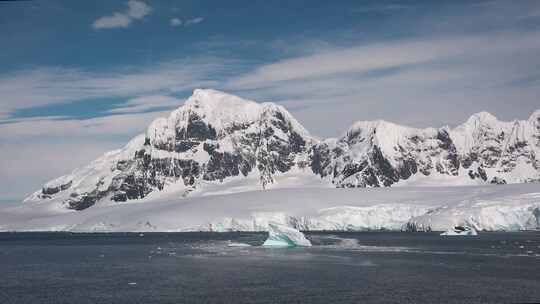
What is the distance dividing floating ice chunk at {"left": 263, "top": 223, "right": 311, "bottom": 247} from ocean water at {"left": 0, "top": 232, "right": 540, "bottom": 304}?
713 cm

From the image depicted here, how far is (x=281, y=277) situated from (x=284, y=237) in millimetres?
37983

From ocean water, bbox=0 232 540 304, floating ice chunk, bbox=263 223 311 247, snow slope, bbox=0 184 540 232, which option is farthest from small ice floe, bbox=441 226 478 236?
floating ice chunk, bbox=263 223 311 247

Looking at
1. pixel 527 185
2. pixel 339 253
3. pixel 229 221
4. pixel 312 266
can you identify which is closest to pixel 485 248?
pixel 339 253

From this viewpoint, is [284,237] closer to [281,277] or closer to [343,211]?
[281,277]

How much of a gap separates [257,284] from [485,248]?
4485 cm

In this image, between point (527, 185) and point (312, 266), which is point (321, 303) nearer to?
point (312, 266)

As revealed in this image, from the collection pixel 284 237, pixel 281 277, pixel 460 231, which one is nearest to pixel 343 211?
pixel 460 231

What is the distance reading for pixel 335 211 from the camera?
13962 centimetres

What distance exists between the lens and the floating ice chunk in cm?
8906

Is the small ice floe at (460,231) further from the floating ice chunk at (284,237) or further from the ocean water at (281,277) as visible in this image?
the floating ice chunk at (284,237)

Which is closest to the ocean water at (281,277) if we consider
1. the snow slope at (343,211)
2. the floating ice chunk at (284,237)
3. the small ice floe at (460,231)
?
the floating ice chunk at (284,237)

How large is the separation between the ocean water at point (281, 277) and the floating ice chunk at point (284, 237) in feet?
23.4

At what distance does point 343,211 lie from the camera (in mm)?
138250

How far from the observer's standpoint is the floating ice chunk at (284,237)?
89062mm
